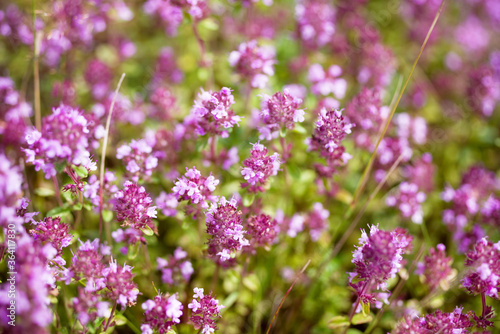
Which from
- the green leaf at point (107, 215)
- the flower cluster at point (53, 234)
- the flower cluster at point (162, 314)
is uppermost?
the flower cluster at point (53, 234)

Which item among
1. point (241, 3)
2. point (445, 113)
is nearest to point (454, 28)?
point (445, 113)

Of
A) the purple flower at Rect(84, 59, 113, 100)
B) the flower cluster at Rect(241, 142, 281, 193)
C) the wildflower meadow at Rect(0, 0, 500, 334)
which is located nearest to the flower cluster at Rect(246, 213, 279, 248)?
the wildflower meadow at Rect(0, 0, 500, 334)

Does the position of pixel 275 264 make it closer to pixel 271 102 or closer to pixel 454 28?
pixel 271 102

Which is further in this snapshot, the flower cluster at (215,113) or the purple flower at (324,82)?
the purple flower at (324,82)

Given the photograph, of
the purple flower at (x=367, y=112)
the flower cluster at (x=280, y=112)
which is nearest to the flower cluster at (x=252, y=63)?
the flower cluster at (x=280, y=112)

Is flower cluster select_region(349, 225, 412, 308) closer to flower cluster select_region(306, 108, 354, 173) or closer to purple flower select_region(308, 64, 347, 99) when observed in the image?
flower cluster select_region(306, 108, 354, 173)

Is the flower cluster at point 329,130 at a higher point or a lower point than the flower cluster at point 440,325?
higher

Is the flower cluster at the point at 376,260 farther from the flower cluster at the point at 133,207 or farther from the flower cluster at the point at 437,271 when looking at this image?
the flower cluster at the point at 133,207

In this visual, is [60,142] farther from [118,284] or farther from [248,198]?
[248,198]
